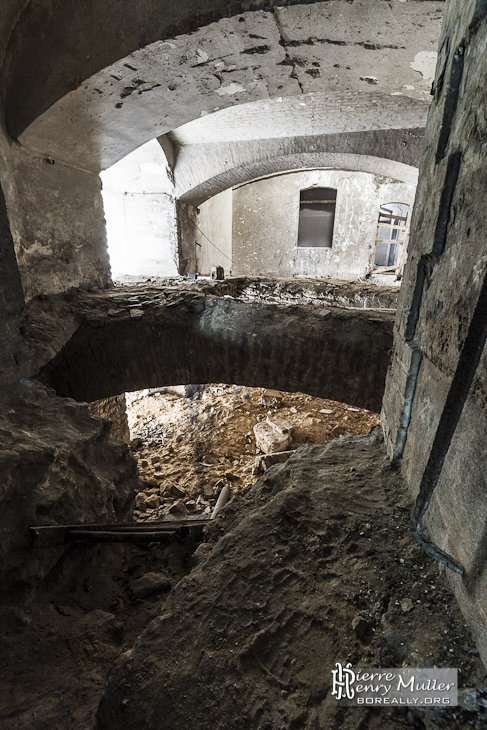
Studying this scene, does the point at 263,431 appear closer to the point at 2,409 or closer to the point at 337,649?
the point at 2,409

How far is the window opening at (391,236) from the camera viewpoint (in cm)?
1136

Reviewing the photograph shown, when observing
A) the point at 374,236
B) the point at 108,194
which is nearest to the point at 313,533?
the point at 108,194

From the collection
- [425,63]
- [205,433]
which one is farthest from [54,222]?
[425,63]

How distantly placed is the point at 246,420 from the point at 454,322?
18.4ft

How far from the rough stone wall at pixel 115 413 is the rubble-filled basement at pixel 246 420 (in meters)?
0.06

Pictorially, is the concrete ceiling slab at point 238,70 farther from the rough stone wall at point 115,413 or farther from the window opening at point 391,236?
the window opening at point 391,236

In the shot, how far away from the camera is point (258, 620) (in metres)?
1.06

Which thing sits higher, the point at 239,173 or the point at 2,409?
the point at 239,173

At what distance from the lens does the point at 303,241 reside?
1216 centimetres

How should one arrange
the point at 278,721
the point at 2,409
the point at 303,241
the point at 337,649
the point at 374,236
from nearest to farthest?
the point at 278,721 < the point at 337,649 < the point at 2,409 < the point at 374,236 < the point at 303,241

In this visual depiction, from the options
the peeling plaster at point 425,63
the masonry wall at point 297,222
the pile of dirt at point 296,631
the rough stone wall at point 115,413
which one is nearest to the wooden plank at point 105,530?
the pile of dirt at point 296,631

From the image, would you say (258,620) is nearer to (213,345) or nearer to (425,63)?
(213,345)

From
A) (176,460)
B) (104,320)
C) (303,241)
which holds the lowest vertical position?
(176,460)

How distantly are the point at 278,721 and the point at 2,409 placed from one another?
220 cm
